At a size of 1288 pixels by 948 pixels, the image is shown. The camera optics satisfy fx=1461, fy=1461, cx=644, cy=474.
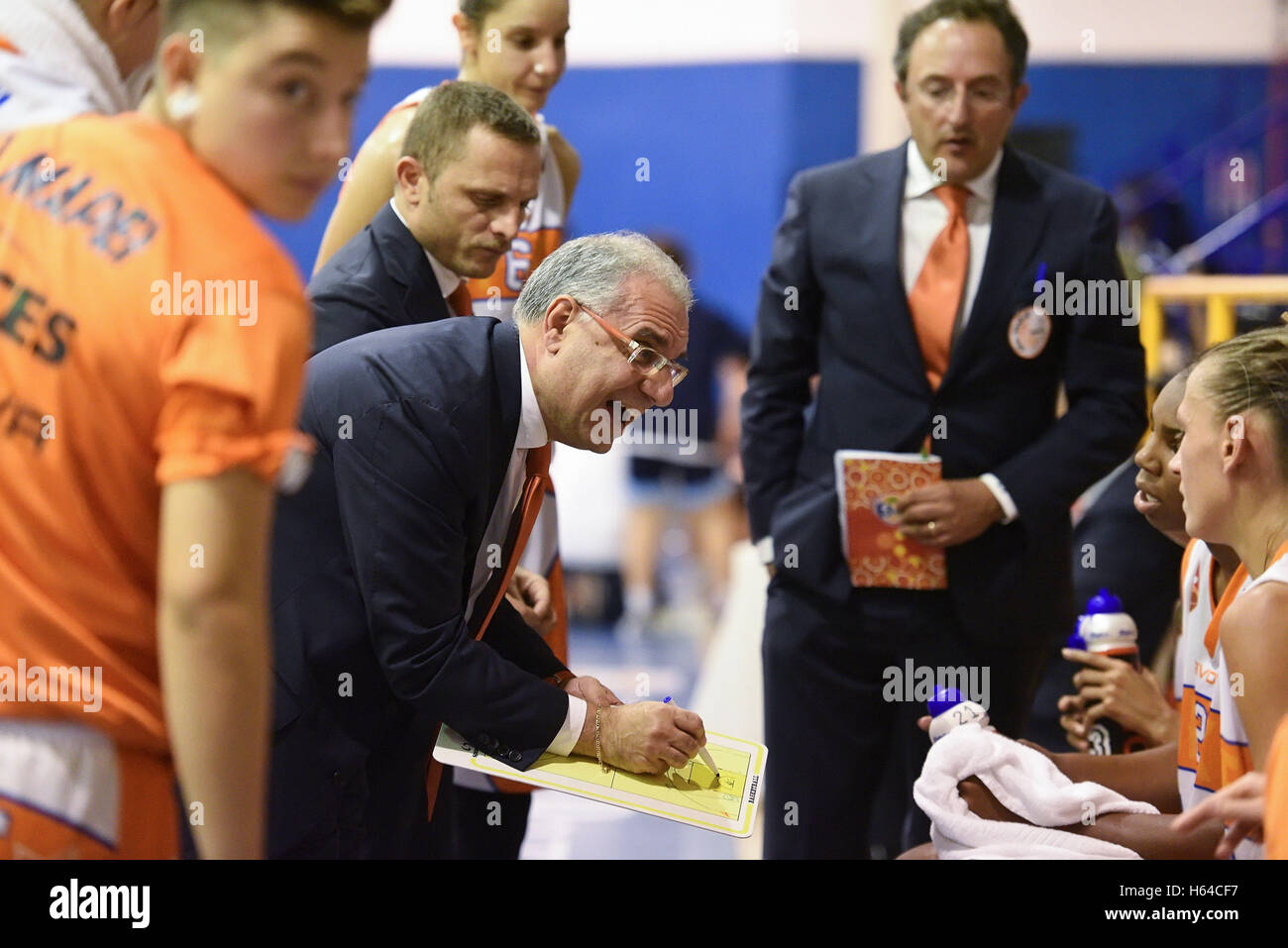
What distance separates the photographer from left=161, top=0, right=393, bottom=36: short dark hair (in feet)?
3.76

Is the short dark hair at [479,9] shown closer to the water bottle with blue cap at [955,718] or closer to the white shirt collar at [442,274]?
the white shirt collar at [442,274]

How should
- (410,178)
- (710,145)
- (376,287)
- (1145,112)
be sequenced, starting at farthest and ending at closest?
(1145,112)
(710,145)
(410,178)
(376,287)

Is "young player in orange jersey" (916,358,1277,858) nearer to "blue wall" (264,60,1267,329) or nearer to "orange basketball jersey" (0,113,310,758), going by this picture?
"orange basketball jersey" (0,113,310,758)

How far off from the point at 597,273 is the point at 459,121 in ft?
2.01

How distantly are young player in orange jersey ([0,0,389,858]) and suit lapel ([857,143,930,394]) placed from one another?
1.85 meters

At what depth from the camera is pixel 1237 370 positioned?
1.95 m

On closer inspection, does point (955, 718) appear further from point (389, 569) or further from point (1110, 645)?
Result: point (389, 569)

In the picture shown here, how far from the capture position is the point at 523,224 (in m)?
2.81

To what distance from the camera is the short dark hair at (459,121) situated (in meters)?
2.50

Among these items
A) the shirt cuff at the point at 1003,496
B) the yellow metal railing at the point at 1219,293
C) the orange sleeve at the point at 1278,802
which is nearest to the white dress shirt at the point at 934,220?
the shirt cuff at the point at 1003,496

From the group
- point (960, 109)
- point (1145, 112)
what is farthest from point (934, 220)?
point (1145, 112)

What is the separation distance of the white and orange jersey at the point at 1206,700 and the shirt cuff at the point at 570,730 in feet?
2.77

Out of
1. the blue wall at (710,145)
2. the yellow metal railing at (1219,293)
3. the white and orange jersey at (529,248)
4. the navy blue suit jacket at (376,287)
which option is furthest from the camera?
the blue wall at (710,145)
